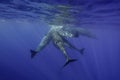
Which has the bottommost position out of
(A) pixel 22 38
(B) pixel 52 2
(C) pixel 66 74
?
(A) pixel 22 38

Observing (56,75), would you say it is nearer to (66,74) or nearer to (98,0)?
(66,74)

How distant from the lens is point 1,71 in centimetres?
3253

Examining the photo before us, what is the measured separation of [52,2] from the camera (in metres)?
15.7

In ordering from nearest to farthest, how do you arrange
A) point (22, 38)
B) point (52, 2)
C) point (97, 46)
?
point (52, 2) < point (97, 46) < point (22, 38)

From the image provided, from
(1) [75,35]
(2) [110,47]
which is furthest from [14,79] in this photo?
(2) [110,47]

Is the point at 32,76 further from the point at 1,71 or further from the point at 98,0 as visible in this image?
the point at 98,0

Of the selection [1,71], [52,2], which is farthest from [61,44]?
[1,71]

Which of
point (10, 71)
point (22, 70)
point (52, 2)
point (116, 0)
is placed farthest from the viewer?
point (22, 70)

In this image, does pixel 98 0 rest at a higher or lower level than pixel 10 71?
higher

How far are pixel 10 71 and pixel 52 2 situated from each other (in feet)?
67.7

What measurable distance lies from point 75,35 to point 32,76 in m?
17.2

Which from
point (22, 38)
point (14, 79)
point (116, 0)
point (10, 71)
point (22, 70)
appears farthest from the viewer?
point (22, 38)

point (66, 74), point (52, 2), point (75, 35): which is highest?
point (52, 2)

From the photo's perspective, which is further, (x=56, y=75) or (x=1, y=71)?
(x=56, y=75)
